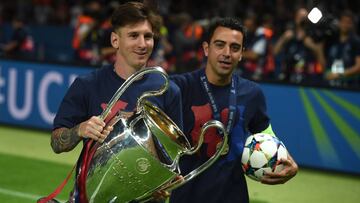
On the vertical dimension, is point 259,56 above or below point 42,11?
above

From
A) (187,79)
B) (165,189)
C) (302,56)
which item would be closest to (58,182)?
(187,79)

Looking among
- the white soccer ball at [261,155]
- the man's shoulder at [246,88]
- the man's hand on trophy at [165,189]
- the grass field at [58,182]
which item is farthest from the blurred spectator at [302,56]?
the man's hand on trophy at [165,189]

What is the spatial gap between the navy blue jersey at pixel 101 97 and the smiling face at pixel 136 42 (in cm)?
13

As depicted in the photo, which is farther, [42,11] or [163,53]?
[42,11]

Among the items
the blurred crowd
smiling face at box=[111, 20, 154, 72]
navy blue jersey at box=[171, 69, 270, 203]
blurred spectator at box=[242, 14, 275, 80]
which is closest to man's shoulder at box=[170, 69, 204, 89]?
navy blue jersey at box=[171, 69, 270, 203]

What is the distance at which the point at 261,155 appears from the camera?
4336mm

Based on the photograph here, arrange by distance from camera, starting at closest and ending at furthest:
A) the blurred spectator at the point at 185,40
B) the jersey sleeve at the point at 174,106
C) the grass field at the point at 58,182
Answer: the jersey sleeve at the point at 174,106 → the grass field at the point at 58,182 → the blurred spectator at the point at 185,40

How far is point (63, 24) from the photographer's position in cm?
2119

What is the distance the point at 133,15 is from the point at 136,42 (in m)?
0.14

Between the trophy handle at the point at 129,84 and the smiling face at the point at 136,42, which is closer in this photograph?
the trophy handle at the point at 129,84

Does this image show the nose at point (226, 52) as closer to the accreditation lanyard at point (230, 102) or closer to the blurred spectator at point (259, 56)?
the accreditation lanyard at point (230, 102)

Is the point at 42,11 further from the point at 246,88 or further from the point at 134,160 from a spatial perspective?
the point at 134,160

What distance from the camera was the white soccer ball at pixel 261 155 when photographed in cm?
433

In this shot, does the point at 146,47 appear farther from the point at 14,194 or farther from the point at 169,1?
the point at 169,1
